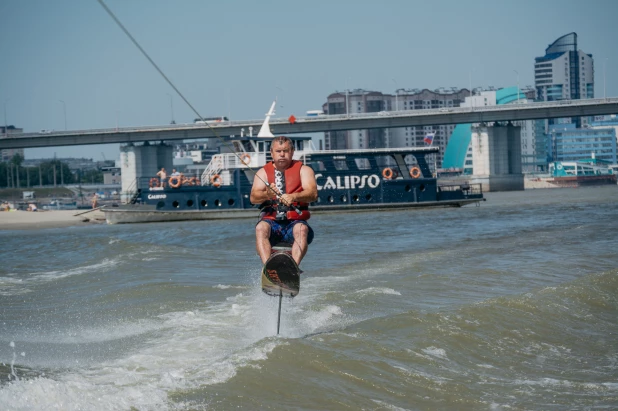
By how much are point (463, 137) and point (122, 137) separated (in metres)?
93.8

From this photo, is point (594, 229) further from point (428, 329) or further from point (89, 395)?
point (89, 395)

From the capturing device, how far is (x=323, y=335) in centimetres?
827

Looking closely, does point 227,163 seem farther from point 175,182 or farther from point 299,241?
point 299,241

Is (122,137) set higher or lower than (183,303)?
higher

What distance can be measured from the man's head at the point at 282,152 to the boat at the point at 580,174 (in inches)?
4820

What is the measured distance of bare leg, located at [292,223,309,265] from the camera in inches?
320

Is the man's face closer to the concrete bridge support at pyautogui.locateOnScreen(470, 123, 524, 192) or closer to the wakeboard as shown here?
the wakeboard

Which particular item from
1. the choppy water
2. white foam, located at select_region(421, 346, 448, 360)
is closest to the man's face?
the choppy water

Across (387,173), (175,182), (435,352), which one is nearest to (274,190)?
(435,352)

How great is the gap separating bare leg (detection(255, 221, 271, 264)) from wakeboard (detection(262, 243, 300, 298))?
3.2 inches

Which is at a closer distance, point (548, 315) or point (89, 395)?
point (89, 395)

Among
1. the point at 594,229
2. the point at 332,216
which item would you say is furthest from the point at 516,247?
the point at 332,216

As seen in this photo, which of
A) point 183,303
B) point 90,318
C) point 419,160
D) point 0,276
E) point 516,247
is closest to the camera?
point 90,318

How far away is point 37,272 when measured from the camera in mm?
17375
